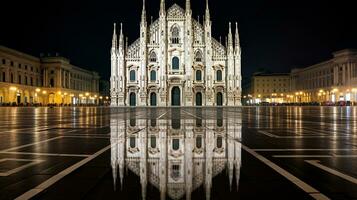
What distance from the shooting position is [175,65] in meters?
75.1

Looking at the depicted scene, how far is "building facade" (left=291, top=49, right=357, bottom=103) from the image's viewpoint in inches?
3674

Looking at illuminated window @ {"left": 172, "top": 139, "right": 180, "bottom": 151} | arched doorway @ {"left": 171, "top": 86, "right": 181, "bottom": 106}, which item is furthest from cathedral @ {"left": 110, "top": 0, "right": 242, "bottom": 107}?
illuminated window @ {"left": 172, "top": 139, "right": 180, "bottom": 151}

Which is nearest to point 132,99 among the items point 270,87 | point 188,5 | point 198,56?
point 198,56

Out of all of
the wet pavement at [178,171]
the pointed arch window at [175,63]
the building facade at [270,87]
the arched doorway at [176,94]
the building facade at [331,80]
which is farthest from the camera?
the building facade at [270,87]

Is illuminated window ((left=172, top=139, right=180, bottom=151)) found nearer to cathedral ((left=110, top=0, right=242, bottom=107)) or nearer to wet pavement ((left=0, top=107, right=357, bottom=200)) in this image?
wet pavement ((left=0, top=107, right=357, bottom=200))

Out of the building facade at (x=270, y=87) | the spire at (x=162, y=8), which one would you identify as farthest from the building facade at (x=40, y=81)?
the building facade at (x=270, y=87)

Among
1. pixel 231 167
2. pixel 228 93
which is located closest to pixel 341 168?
pixel 231 167

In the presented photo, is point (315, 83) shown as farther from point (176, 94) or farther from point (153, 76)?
point (153, 76)

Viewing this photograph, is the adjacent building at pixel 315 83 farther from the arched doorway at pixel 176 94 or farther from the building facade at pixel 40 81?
the building facade at pixel 40 81

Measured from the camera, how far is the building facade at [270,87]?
143 meters

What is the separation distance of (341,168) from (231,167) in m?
1.91

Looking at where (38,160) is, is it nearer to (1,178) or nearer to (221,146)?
(1,178)

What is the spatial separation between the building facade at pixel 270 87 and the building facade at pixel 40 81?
67911mm

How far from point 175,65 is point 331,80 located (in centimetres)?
5514
